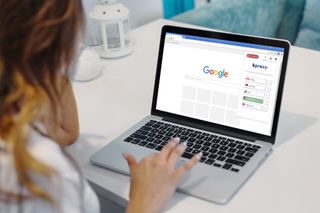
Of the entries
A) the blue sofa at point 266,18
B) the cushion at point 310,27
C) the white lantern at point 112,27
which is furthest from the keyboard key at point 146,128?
the cushion at point 310,27

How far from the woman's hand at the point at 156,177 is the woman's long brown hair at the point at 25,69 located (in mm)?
232

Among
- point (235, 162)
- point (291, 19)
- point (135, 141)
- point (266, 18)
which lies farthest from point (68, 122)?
point (291, 19)

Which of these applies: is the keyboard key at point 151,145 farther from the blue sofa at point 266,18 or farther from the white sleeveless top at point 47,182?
the blue sofa at point 266,18

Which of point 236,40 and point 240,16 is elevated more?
point 236,40

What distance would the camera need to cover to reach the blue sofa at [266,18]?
197cm

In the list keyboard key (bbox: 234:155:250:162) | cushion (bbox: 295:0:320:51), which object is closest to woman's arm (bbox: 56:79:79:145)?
keyboard key (bbox: 234:155:250:162)

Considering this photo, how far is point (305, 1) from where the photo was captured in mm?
2168

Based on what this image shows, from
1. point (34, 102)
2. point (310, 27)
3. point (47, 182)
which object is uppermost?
point (34, 102)

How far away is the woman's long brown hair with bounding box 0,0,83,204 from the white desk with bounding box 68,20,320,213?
308 mm

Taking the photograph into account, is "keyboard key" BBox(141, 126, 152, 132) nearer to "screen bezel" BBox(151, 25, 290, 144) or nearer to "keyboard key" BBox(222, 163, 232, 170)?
"screen bezel" BBox(151, 25, 290, 144)

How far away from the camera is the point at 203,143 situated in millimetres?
950

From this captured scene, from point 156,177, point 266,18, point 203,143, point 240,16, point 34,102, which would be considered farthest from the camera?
point 266,18

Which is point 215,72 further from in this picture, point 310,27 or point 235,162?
point 310,27

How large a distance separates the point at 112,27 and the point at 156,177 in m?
0.80
